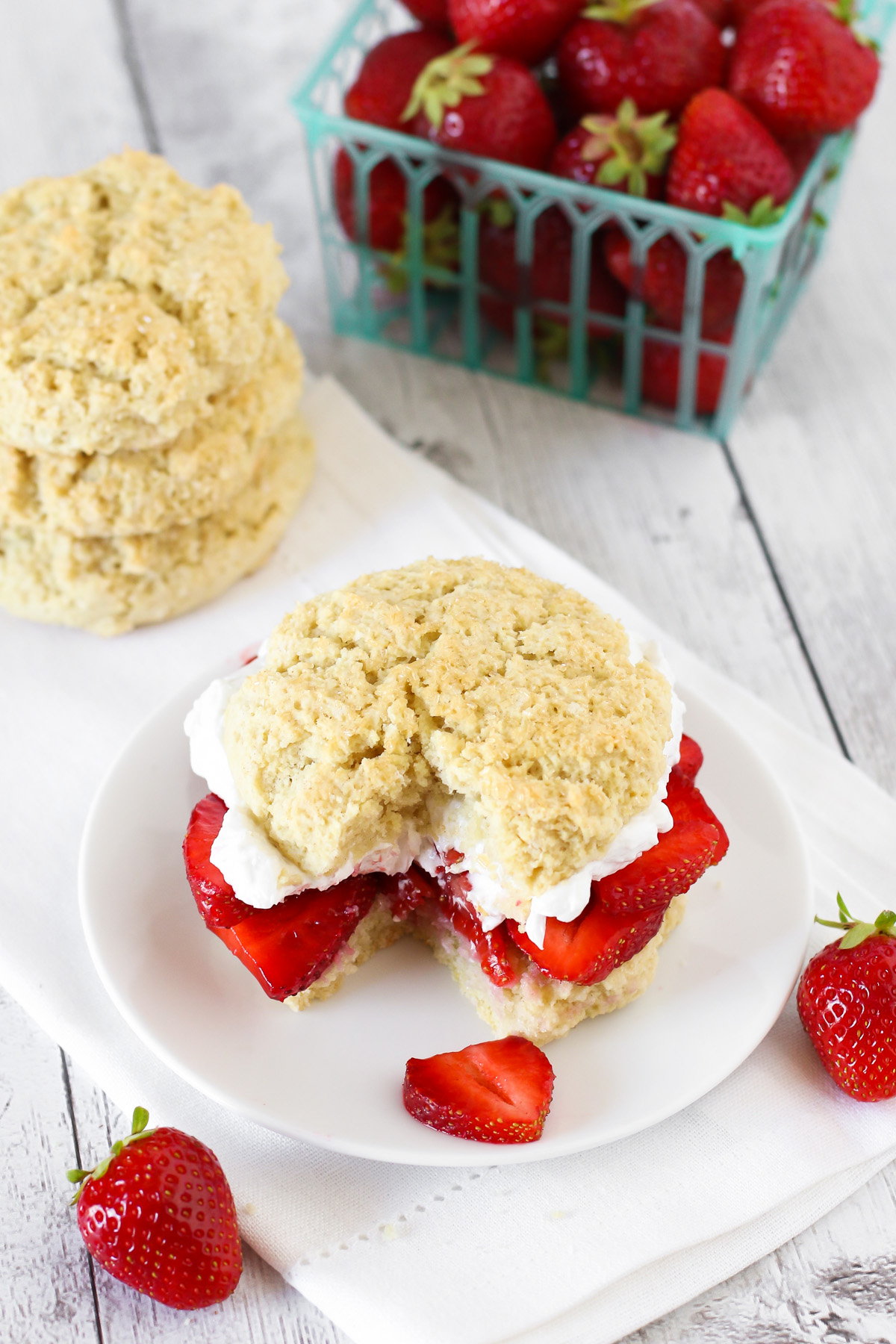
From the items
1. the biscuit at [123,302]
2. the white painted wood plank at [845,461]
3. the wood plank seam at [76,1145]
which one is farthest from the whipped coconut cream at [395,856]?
the white painted wood plank at [845,461]

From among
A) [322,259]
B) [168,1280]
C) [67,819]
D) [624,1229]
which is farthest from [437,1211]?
[322,259]

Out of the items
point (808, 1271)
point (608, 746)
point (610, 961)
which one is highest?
point (608, 746)

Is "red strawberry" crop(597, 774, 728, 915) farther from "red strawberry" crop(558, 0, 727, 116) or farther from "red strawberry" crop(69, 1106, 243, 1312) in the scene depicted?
"red strawberry" crop(558, 0, 727, 116)

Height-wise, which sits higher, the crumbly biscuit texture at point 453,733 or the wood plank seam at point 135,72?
the wood plank seam at point 135,72

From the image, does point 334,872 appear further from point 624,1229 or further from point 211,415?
point 211,415

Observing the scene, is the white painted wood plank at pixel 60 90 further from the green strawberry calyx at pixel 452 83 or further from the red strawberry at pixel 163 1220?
the red strawberry at pixel 163 1220

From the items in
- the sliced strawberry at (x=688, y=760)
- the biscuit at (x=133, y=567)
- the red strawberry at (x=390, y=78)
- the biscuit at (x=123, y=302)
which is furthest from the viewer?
the red strawberry at (x=390, y=78)

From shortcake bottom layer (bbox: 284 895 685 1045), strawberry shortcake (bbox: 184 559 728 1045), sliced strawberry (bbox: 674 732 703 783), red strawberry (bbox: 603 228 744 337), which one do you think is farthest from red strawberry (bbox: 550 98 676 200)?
shortcake bottom layer (bbox: 284 895 685 1045)
